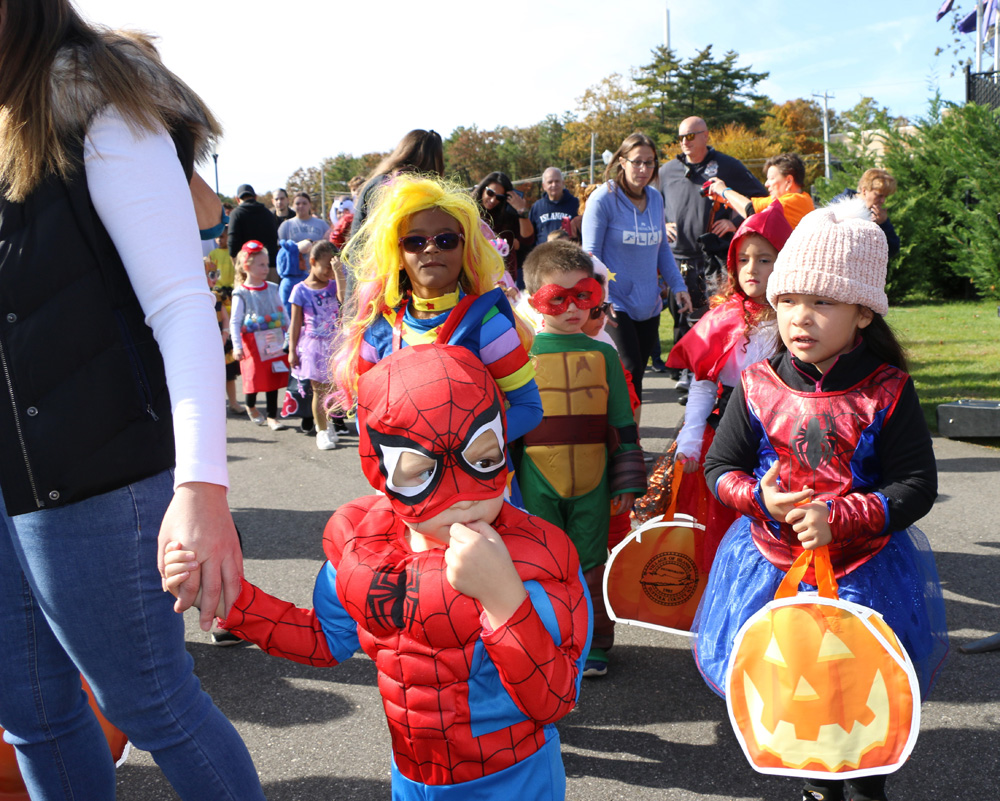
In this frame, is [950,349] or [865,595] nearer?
[865,595]

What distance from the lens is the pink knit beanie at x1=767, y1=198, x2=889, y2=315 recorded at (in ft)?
6.95

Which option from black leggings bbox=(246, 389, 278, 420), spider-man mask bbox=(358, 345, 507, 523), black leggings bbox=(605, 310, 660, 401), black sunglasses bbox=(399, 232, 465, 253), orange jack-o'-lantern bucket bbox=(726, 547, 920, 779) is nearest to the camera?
spider-man mask bbox=(358, 345, 507, 523)

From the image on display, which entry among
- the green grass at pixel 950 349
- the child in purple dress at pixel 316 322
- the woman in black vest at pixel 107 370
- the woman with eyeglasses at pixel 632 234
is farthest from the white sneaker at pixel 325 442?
A: the woman in black vest at pixel 107 370

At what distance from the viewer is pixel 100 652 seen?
1.51m

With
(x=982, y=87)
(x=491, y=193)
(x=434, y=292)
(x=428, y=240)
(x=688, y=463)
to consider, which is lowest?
(x=688, y=463)

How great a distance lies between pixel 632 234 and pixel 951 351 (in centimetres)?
619

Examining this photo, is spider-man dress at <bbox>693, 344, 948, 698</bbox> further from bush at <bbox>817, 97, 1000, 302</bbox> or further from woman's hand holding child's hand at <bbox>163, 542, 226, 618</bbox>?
bush at <bbox>817, 97, 1000, 302</bbox>

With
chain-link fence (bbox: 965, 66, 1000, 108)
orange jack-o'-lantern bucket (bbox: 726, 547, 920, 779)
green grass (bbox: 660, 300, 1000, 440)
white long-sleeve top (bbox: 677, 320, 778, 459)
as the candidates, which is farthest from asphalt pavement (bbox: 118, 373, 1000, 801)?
chain-link fence (bbox: 965, 66, 1000, 108)

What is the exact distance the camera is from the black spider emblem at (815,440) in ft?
7.07

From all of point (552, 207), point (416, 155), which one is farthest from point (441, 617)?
point (552, 207)

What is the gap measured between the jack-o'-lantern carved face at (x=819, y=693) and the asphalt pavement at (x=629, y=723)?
698mm

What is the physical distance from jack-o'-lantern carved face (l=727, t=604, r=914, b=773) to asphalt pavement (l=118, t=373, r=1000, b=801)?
2.29 feet

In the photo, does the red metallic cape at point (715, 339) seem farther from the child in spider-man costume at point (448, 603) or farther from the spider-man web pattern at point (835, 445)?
the child in spider-man costume at point (448, 603)

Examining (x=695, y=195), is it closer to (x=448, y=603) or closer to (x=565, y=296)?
(x=565, y=296)
